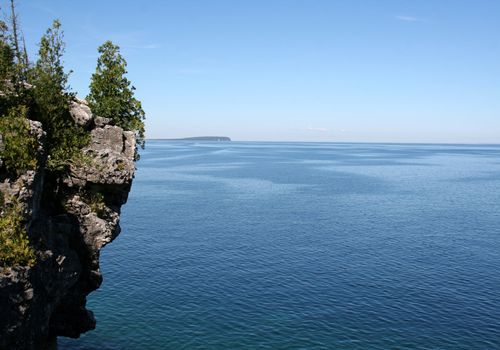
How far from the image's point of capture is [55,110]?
37812 millimetres

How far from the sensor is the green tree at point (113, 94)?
42.9m

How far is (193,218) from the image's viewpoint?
103312mm

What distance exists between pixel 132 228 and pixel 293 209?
146 feet

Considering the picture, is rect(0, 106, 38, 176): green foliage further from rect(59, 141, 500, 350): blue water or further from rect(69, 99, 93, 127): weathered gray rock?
rect(59, 141, 500, 350): blue water

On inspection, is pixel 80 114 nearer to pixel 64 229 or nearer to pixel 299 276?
pixel 64 229

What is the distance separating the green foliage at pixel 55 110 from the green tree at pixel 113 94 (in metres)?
4.08

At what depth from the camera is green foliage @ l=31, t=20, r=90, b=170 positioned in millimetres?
37094

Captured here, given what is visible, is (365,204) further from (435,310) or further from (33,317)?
(33,317)

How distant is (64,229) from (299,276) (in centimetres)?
4119

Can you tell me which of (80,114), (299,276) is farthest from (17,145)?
(299,276)

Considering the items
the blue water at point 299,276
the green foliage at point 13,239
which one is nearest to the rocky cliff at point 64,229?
the green foliage at point 13,239

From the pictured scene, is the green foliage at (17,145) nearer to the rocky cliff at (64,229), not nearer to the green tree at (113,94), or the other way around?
the rocky cliff at (64,229)

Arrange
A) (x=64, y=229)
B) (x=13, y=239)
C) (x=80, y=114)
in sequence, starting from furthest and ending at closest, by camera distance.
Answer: (x=80, y=114), (x=64, y=229), (x=13, y=239)

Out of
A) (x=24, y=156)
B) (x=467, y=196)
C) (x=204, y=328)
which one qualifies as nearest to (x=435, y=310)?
(x=204, y=328)
